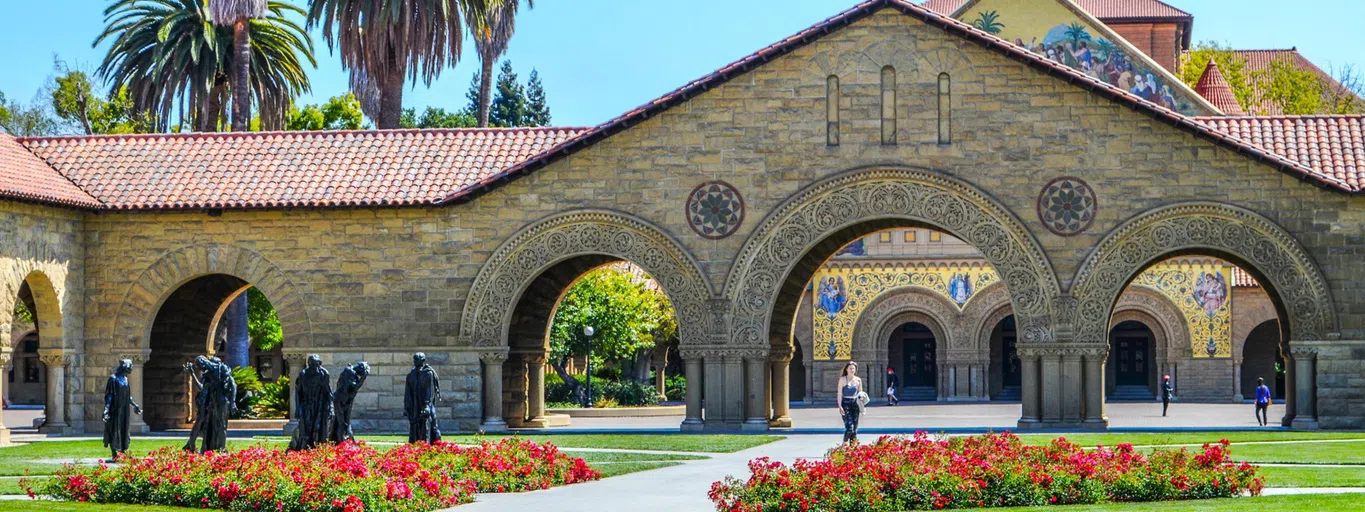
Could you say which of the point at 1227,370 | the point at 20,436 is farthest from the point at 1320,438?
the point at 1227,370

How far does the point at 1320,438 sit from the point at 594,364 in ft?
106

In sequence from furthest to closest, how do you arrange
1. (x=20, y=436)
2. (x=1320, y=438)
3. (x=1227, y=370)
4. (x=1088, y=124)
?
(x=1227, y=370)
(x=20, y=436)
(x=1088, y=124)
(x=1320, y=438)

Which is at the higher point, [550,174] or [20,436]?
[550,174]

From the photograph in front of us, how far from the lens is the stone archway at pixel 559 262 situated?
33125 millimetres

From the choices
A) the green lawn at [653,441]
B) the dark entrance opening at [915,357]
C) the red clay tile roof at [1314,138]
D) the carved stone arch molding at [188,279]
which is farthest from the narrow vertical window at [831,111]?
the dark entrance opening at [915,357]

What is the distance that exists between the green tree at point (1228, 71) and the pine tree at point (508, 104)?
3754cm

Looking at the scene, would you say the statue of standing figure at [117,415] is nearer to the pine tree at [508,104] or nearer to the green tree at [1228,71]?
the green tree at [1228,71]

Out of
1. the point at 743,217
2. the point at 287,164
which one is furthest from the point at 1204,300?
the point at 287,164

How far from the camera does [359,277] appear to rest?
33.8 meters

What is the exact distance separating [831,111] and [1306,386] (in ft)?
29.7

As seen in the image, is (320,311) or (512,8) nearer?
(320,311)

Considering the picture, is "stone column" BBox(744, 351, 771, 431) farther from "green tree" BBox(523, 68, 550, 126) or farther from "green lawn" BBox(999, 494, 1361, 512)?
"green tree" BBox(523, 68, 550, 126)

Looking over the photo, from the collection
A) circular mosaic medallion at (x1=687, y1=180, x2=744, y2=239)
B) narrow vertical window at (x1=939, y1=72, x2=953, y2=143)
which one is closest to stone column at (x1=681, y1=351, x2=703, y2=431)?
circular mosaic medallion at (x1=687, y1=180, x2=744, y2=239)

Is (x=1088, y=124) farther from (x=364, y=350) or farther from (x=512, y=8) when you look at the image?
(x=512, y=8)
